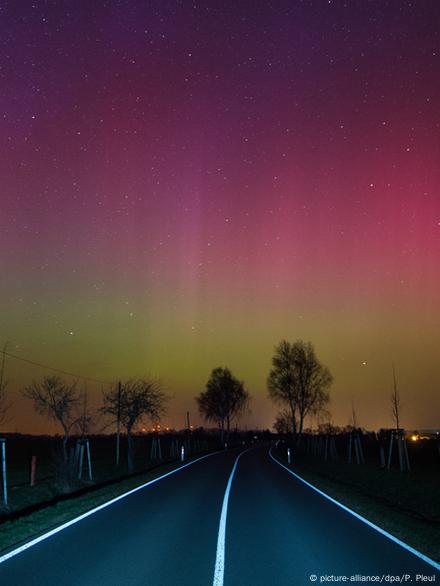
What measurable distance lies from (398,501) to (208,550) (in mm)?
9771

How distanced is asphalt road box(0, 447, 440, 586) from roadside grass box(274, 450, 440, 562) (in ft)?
1.71

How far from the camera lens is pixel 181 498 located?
15.5 metres

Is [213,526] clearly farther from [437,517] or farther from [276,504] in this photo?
[437,517]

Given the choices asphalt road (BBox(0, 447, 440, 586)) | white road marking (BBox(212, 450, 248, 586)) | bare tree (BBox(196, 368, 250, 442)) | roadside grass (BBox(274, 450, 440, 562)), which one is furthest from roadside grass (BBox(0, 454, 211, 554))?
bare tree (BBox(196, 368, 250, 442))

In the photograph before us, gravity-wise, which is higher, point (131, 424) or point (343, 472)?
point (131, 424)

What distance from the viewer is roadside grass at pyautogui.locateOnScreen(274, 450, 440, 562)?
9.66 metres

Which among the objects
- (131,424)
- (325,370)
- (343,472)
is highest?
(325,370)

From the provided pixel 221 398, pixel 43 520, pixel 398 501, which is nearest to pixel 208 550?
pixel 43 520

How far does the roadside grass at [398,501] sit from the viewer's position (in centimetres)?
966

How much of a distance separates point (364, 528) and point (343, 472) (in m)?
18.6

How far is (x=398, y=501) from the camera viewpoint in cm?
1619

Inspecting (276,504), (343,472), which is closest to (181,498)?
(276,504)

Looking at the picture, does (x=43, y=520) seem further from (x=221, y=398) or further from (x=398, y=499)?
(x=221, y=398)

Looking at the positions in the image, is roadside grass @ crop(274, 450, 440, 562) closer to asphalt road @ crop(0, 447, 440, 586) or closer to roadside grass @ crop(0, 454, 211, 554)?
asphalt road @ crop(0, 447, 440, 586)
